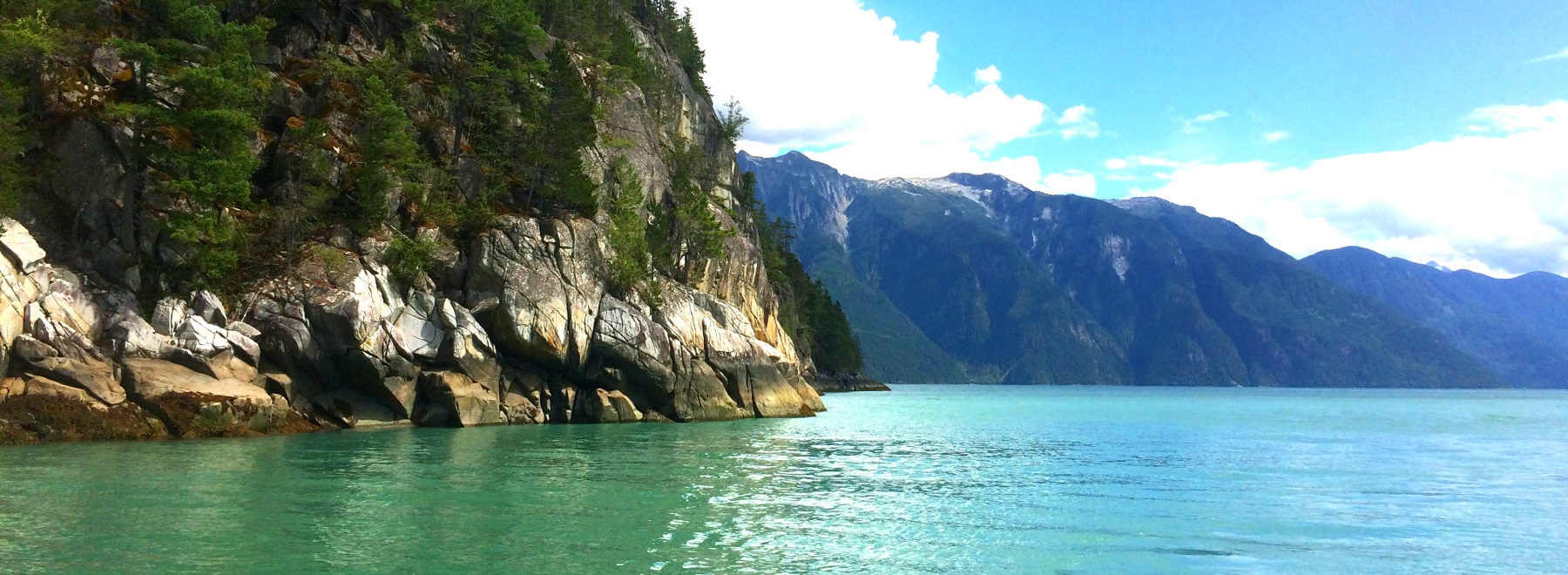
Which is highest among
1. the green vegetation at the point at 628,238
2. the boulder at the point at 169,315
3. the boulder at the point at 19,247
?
the green vegetation at the point at 628,238

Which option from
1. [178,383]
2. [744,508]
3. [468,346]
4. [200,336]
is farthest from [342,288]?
[744,508]

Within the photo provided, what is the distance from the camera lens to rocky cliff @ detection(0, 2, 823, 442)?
120 feet

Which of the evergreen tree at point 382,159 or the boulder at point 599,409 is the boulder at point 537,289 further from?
the evergreen tree at point 382,159

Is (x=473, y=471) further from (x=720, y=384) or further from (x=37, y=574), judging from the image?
(x=720, y=384)

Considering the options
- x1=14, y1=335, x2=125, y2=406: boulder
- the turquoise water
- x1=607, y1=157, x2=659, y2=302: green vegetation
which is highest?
x1=607, y1=157, x2=659, y2=302: green vegetation

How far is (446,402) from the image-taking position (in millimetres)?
46312

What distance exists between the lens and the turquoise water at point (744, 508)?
58.3 feet

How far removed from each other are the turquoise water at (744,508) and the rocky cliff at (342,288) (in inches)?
125

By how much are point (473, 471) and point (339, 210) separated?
25250 mm

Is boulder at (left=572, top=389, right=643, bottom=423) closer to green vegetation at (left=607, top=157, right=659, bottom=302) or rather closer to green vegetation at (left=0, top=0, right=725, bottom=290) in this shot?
green vegetation at (left=607, top=157, right=659, bottom=302)

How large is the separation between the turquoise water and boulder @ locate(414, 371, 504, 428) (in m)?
2.56

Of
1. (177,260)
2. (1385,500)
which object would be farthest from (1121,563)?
(177,260)

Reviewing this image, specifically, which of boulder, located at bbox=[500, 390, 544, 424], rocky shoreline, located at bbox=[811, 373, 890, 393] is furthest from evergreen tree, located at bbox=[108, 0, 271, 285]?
rocky shoreline, located at bbox=[811, 373, 890, 393]

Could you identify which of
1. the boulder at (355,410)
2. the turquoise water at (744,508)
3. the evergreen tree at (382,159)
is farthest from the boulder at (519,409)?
the evergreen tree at (382,159)
